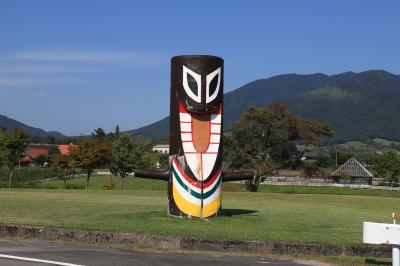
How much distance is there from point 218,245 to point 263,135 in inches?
1599

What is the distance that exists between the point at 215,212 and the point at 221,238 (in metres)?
3.87

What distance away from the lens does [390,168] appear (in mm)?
75500

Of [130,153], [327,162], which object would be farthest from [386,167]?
[130,153]

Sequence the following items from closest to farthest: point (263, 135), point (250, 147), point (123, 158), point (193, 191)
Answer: point (193, 191) < point (250, 147) < point (263, 135) < point (123, 158)

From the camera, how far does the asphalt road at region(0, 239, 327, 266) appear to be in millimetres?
9055

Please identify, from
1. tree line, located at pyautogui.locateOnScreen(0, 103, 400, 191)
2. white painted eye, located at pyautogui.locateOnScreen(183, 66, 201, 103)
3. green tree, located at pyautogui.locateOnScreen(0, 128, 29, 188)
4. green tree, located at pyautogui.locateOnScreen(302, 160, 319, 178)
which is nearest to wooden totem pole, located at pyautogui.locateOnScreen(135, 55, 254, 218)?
white painted eye, located at pyautogui.locateOnScreen(183, 66, 201, 103)

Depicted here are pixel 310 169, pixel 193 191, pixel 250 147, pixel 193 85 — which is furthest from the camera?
pixel 310 169

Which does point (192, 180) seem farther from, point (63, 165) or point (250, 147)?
point (63, 165)

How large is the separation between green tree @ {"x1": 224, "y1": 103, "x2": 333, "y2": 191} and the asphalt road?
40.0 m

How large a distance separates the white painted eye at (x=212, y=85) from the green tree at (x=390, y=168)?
6320cm

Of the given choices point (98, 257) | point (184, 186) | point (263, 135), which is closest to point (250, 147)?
point (263, 135)

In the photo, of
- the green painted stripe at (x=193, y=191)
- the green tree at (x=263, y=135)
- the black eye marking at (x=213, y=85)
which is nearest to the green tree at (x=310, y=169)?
the green tree at (x=263, y=135)

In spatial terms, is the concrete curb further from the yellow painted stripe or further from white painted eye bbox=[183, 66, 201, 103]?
white painted eye bbox=[183, 66, 201, 103]

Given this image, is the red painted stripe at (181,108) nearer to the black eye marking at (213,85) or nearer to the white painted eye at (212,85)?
the white painted eye at (212,85)
